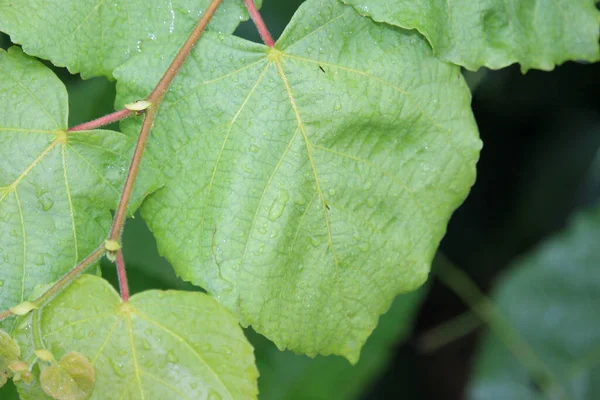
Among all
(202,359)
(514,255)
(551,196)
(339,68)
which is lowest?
(514,255)

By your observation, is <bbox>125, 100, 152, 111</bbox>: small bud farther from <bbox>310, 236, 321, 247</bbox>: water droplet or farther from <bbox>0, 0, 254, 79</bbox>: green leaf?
<bbox>310, 236, 321, 247</bbox>: water droplet

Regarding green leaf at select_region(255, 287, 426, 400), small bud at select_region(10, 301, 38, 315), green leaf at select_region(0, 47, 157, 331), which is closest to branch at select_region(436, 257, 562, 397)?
green leaf at select_region(255, 287, 426, 400)

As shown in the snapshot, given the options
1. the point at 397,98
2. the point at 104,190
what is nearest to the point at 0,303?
the point at 104,190

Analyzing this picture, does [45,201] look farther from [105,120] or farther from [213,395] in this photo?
[213,395]

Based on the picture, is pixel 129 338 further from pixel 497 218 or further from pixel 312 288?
pixel 497 218

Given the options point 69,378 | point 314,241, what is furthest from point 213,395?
point 314,241

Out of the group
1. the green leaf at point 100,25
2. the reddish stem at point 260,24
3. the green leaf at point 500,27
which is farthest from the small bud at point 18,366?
the green leaf at point 500,27

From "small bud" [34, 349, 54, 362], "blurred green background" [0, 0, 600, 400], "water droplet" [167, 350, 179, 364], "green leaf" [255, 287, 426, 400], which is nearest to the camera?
"small bud" [34, 349, 54, 362]
